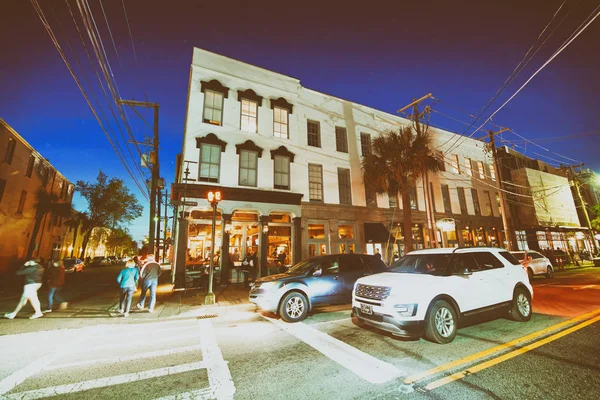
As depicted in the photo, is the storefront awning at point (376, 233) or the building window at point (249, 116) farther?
the storefront awning at point (376, 233)

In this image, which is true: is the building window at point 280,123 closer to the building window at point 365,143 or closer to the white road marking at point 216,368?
the building window at point 365,143

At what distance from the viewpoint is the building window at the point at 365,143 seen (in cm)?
2025

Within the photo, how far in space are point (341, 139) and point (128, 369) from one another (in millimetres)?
18378

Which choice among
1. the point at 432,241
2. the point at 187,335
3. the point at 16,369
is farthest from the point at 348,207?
the point at 16,369

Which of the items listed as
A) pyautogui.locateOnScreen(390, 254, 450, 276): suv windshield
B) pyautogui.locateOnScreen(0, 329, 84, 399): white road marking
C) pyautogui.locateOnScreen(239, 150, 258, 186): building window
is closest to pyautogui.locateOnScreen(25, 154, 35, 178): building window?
pyautogui.locateOnScreen(239, 150, 258, 186): building window

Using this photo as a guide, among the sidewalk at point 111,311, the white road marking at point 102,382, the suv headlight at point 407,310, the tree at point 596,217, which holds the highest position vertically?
the tree at point 596,217

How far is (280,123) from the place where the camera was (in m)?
17.7

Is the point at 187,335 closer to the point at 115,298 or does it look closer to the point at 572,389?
the point at 572,389

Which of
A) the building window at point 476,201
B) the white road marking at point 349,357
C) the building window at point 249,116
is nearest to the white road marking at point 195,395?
the white road marking at point 349,357

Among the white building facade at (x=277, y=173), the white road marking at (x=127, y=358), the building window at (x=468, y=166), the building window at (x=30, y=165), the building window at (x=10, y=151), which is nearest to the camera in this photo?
the white road marking at (x=127, y=358)

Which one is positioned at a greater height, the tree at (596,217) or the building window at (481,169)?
the building window at (481,169)

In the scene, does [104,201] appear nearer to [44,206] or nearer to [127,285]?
[44,206]

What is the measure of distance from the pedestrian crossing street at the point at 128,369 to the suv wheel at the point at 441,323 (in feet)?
12.1

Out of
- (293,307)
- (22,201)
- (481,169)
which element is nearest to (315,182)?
(293,307)
